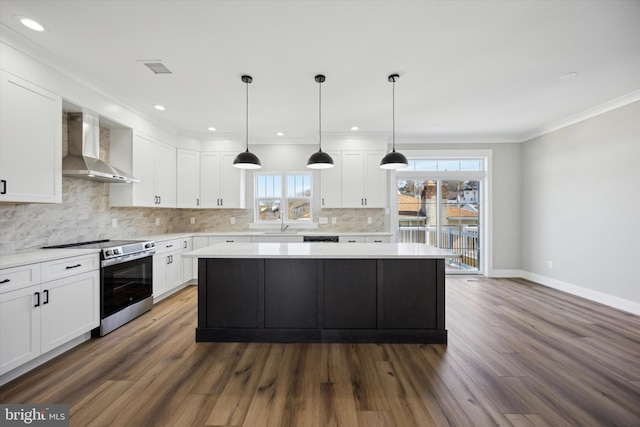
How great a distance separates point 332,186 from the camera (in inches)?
199

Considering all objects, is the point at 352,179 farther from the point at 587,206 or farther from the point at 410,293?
the point at 587,206

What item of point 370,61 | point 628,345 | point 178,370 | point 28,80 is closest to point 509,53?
point 370,61

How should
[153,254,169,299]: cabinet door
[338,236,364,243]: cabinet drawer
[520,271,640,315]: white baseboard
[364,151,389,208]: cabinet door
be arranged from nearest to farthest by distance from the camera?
[520,271,640,315]: white baseboard < [153,254,169,299]: cabinet door < [338,236,364,243]: cabinet drawer < [364,151,389,208]: cabinet door

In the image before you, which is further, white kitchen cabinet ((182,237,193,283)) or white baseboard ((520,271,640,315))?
white kitchen cabinet ((182,237,193,283))

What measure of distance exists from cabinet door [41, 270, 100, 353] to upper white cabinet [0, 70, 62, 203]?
80 cm

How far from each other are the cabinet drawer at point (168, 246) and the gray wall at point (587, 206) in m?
6.08

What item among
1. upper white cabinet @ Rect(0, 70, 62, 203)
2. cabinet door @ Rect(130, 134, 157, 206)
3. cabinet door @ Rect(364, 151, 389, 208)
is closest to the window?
cabinet door @ Rect(364, 151, 389, 208)

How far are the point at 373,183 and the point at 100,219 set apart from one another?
419 cm

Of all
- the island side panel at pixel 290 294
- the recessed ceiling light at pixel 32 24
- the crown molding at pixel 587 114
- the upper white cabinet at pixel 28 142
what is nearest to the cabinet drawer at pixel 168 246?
the upper white cabinet at pixel 28 142

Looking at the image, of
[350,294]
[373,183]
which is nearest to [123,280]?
[350,294]

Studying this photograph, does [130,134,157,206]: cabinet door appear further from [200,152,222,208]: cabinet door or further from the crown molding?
the crown molding

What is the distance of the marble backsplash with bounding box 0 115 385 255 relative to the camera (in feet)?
8.61

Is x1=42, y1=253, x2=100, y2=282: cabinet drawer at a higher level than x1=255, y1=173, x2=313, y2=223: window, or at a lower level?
lower

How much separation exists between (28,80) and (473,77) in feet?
14.0
